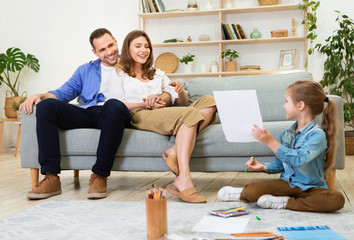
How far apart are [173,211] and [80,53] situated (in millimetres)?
3878

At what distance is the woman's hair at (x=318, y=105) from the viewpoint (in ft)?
6.25

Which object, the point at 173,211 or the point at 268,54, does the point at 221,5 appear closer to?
the point at 268,54

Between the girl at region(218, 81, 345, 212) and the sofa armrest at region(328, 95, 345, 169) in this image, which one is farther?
the sofa armrest at region(328, 95, 345, 169)

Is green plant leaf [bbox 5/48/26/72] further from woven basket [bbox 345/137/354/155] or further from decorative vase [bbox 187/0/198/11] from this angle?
woven basket [bbox 345/137/354/155]

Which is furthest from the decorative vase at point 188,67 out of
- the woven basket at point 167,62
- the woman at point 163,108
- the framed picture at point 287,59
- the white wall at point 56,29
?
the woman at point 163,108

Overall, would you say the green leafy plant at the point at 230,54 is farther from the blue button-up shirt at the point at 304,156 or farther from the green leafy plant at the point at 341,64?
the blue button-up shirt at the point at 304,156

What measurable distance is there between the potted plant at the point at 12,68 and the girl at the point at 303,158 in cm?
396

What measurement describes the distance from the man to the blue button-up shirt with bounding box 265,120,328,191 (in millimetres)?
916

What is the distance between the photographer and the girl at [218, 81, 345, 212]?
5.99 feet

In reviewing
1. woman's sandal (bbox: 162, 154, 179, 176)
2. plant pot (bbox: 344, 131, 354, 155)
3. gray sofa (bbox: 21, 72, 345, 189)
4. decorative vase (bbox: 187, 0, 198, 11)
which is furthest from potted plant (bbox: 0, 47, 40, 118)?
plant pot (bbox: 344, 131, 354, 155)

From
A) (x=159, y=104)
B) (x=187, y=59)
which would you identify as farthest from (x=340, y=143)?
(x=187, y=59)

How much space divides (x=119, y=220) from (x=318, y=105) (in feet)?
3.42

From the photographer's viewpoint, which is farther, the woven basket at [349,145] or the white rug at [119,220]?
the woven basket at [349,145]

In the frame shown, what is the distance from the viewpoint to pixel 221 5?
16.3 feet
